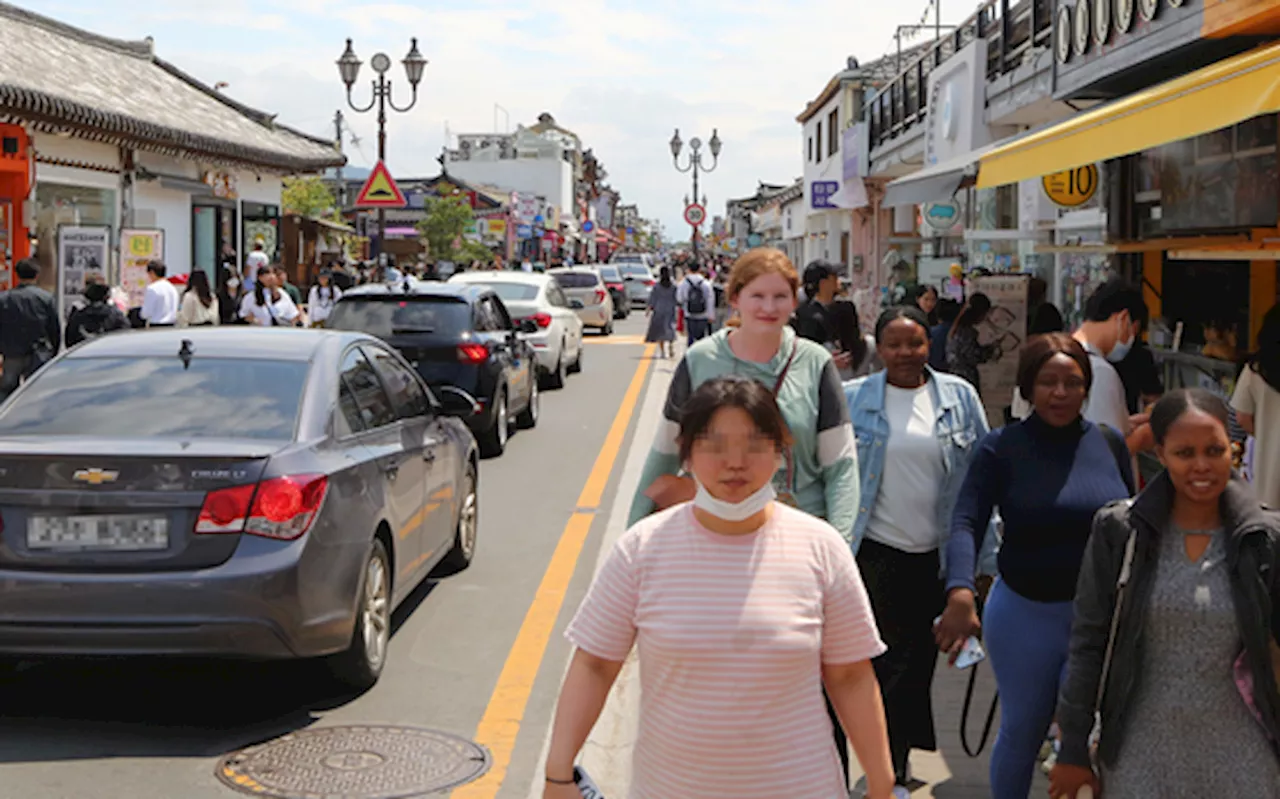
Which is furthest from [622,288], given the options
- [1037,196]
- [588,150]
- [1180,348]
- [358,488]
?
[588,150]

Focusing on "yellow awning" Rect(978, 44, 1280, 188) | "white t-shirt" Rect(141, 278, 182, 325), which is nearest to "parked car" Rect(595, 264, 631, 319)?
"white t-shirt" Rect(141, 278, 182, 325)

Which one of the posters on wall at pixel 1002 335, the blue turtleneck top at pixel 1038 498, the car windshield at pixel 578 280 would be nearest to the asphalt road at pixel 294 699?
the blue turtleneck top at pixel 1038 498

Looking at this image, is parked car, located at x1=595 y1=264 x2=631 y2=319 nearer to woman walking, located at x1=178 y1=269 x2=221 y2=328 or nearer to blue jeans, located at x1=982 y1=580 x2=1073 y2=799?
woman walking, located at x1=178 y1=269 x2=221 y2=328

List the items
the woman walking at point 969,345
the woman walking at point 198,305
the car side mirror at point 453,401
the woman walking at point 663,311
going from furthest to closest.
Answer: the woman walking at point 663,311, the woman walking at point 198,305, the woman walking at point 969,345, the car side mirror at point 453,401

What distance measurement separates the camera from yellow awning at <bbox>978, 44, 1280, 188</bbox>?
535 centimetres

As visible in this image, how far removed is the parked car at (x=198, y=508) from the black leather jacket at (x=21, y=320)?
676 centimetres

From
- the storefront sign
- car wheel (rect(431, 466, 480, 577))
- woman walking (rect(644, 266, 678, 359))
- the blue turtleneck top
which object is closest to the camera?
the blue turtleneck top

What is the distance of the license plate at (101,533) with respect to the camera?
571 centimetres

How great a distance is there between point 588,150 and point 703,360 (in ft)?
470

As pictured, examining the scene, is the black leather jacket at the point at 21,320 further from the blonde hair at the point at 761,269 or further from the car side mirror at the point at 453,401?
the blonde hair at the point at 761,269

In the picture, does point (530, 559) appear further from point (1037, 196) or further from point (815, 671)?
point (1037, 196)

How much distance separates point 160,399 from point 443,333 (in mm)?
7084

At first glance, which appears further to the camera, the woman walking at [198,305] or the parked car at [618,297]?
the parked car at [618,297]

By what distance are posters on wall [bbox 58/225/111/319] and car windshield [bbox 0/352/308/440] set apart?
13.3 meters
